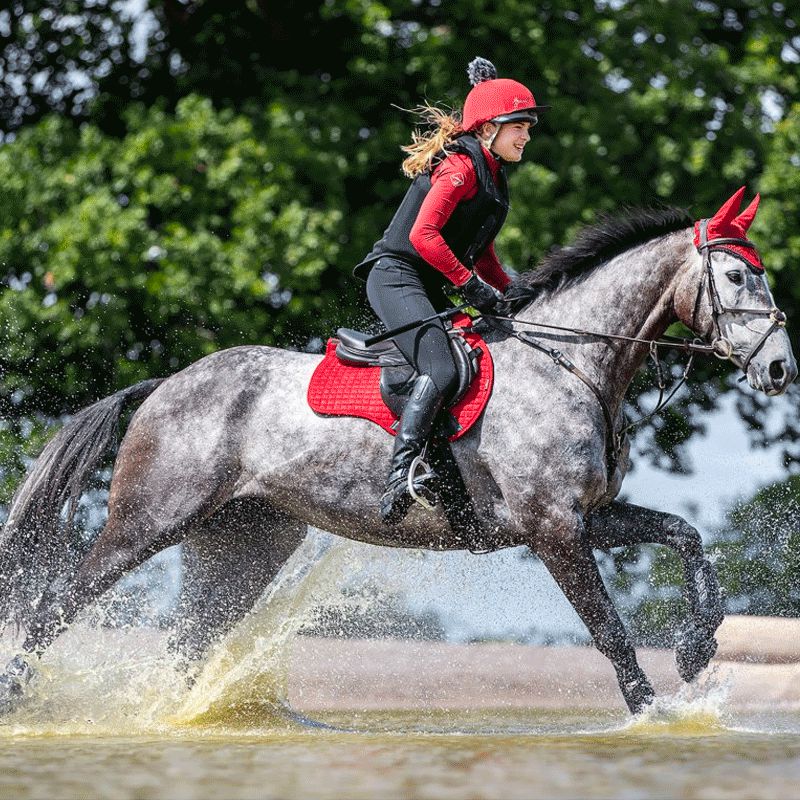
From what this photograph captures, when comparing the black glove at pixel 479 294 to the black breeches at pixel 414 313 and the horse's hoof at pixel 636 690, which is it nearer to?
the black breeches at pixel 414 313

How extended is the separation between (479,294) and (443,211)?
1.44ft

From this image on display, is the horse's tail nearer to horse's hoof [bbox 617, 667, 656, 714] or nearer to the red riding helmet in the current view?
the red riding helmet

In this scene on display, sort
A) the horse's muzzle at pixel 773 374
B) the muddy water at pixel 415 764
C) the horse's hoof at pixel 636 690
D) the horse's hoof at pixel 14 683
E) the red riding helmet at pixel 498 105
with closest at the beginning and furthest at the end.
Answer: the muddy water at pixel 415 764 → the horse's muzzle at pixel 773 374 → the horse's hoof at pixel 636 690 → the red riding helmet at pixel 498 105 → the horse's hoof at pixel 14 683

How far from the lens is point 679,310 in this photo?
19.7 ft

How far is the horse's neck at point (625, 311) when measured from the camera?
19.8 ft

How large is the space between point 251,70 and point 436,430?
7990 millimetres

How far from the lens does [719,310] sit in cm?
579

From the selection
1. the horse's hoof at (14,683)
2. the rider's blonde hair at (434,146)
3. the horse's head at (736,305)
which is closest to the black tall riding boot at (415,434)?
the rider's blonde hair at (434,146)

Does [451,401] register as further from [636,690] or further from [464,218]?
[636,690]

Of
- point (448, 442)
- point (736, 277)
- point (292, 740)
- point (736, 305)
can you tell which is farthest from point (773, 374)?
point (292, 740)

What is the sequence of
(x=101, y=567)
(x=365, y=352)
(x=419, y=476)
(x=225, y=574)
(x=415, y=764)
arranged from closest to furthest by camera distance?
(x=415, y=764)
(x=419, y=476)
(x=365, y=352)
(x=101, y=567)
(x=225, y=574)

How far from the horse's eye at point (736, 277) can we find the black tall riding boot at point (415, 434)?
1.38 m

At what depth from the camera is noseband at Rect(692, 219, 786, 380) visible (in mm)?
5703

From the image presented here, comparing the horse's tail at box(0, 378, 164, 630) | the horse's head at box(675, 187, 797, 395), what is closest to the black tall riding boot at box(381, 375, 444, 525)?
the horse's head at box(675, 187, 797, 395)
